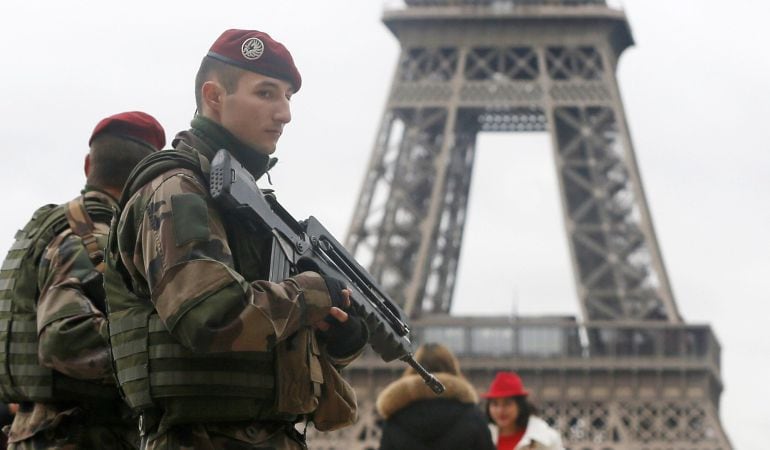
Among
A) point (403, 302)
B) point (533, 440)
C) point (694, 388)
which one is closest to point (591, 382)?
point (694, 388)

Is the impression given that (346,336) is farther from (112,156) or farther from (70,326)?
(112,156)

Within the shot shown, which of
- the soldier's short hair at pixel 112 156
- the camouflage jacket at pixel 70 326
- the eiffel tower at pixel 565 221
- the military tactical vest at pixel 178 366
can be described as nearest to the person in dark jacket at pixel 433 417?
the soldier's short hair at pixel 112 156

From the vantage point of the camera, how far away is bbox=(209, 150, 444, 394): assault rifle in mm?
6539

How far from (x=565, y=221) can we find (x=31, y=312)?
48335 millimetres

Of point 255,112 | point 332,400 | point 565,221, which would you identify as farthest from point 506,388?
point 565,221

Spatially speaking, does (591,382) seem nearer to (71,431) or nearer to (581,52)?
(581,52)

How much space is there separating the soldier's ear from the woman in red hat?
6.20m

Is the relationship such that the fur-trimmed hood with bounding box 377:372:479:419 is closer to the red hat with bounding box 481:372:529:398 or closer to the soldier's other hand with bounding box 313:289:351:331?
the red hat with bounding box 481:372:529:398

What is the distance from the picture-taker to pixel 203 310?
625cm

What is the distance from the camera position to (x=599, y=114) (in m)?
57.1

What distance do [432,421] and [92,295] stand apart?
3.27 m

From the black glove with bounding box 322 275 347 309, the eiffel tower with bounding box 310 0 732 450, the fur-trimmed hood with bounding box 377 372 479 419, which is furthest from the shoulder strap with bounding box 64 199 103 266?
the eiffel tower with bounding box 310 0 732 450

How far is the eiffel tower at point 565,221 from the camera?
5138 centimetres

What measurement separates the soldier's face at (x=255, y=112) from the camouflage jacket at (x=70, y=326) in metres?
1.45
